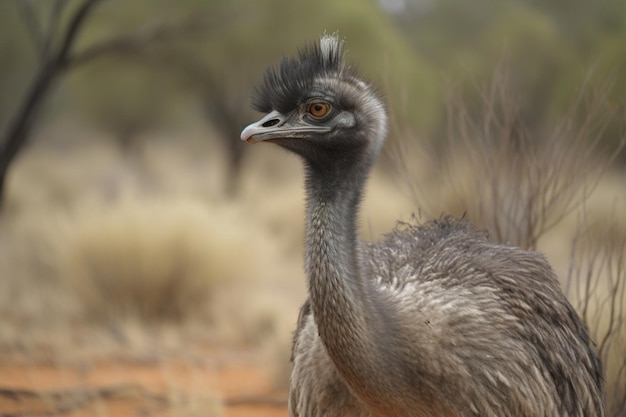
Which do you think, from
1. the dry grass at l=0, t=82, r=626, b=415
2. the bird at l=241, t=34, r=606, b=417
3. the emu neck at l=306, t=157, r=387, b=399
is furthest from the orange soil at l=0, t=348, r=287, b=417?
the emu neck at l=306, t=157, r=387, b=399

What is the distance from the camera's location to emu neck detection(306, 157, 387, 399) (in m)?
2.67

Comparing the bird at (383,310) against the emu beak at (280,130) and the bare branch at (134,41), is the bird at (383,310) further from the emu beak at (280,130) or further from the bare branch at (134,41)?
the bare branch at (134,41)

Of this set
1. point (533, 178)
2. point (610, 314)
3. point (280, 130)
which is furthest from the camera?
point (610, 314)

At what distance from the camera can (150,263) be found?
7746mm

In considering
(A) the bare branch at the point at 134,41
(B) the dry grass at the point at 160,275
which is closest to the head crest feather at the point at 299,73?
(B) the dry grass at the point at 160,275

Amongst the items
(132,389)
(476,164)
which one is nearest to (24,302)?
(132,389)

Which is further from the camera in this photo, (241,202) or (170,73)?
(170,73)

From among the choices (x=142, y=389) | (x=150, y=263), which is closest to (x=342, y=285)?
(x=142, y=389)

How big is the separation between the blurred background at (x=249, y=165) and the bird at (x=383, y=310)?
1.46 feet

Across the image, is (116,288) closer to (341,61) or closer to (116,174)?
(341,61)

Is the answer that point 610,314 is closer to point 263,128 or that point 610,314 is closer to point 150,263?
point 263,128

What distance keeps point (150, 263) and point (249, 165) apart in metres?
10.2

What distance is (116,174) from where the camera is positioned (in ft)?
68.4

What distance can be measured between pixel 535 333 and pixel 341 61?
1166 mm
